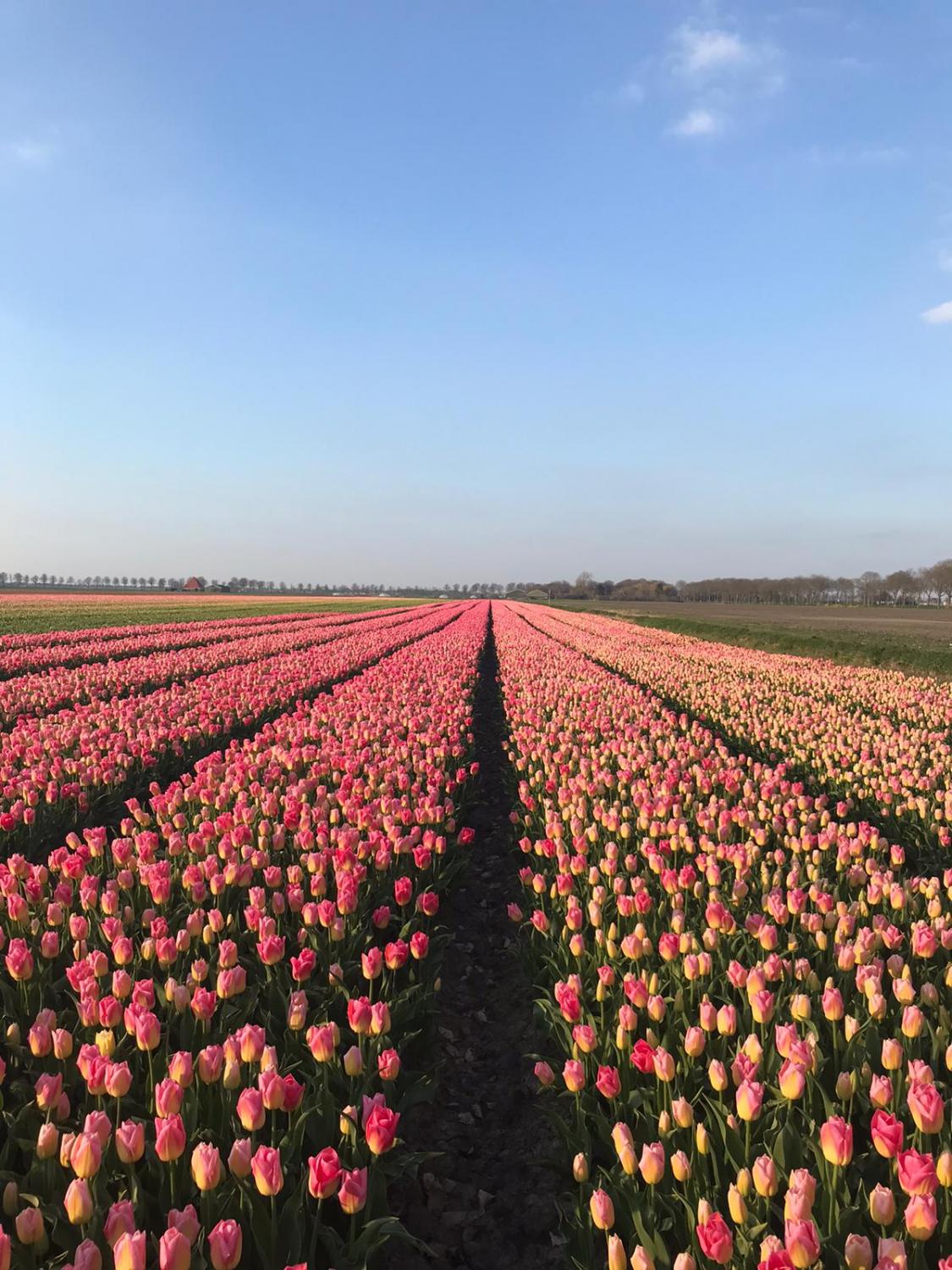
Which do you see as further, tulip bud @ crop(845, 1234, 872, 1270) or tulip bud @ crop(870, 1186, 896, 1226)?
tulip bud @ crop(870, 1186, 896, 1226)

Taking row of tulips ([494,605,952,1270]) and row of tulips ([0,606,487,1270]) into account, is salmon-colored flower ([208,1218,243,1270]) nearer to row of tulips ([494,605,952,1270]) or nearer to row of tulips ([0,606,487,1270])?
row of tulips ([0,606,487,1270])

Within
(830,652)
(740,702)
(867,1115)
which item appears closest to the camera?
(867,1115)

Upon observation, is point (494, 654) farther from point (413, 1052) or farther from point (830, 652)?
point (413, 1052)

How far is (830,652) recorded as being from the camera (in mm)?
25391

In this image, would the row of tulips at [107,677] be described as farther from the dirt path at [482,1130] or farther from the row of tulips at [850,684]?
the row of tulips at [850,684]

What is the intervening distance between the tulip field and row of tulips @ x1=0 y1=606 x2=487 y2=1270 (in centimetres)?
2

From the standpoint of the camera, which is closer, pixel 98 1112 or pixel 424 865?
pixel 98 1112

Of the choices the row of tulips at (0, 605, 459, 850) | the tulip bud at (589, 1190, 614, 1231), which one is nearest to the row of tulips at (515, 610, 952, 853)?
the tulip bud at (589, 1190, 614, 1231)

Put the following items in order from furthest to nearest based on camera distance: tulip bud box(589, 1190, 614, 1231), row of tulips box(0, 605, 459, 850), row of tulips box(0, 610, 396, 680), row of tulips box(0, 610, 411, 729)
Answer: row of tulips box(0, 610, 396, 680) < row of tulips box(0, 610, 411, 729) < row of tulips box(0, 605, 459, 850) < tulip bud box(589, 1190, 614, 1231)

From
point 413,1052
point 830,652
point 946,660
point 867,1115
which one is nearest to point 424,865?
point 413,1052

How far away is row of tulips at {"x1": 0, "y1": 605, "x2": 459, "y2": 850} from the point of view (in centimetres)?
635

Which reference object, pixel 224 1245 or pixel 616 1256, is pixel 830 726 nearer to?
pixel 616 1256

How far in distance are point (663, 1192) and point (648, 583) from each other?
190 metres

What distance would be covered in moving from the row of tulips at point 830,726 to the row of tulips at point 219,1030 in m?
4.30
